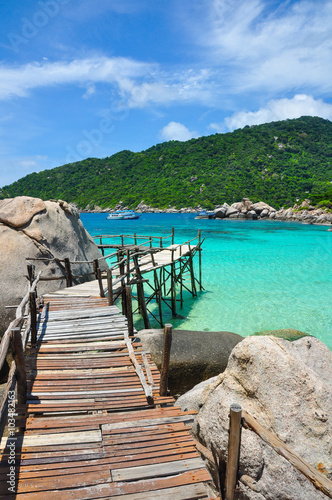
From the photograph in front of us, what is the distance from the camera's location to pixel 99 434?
430 cm

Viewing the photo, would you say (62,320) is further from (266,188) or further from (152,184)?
(152,184)

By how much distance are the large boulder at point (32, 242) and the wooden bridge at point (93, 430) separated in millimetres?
5794

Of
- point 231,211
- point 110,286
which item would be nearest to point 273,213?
point 231,211

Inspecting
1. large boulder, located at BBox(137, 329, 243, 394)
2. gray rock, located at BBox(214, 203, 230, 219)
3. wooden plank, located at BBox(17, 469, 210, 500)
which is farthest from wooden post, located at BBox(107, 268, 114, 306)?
gray rock, located at BBox(214, 203, 230, 219)

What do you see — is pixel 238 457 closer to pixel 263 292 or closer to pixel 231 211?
pixel 263 292

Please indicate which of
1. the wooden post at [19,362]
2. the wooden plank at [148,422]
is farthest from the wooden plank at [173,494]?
the wooden post at [19,362]

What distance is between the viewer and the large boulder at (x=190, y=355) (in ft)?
29.7

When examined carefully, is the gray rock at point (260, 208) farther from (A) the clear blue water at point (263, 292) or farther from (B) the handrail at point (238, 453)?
(B) the handrail at point (238, 453)

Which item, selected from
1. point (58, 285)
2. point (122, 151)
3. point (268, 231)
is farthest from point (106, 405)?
point (122, 151)

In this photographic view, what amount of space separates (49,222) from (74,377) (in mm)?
9932

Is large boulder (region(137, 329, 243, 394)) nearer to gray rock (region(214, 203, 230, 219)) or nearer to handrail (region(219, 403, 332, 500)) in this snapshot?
handrail (region(219, 403, 332, 500))

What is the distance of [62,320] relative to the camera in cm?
831

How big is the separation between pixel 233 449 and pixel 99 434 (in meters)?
1.83

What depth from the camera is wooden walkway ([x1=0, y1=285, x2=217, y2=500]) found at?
11.5 feet
